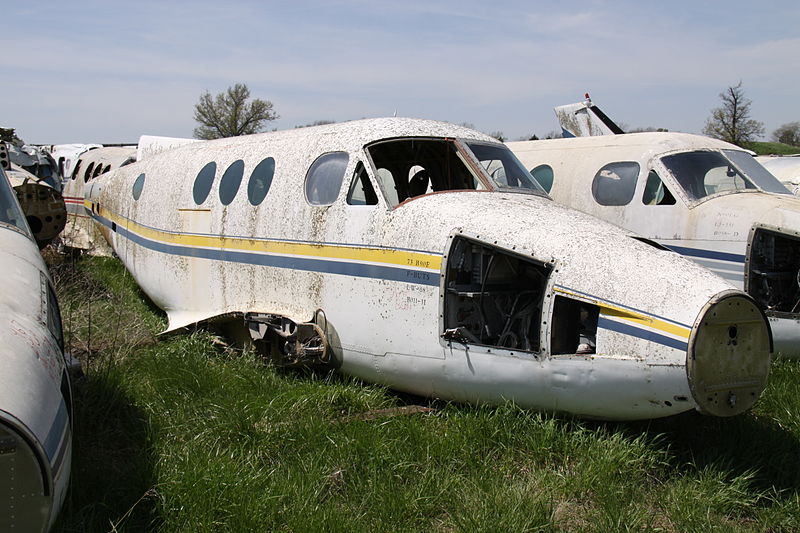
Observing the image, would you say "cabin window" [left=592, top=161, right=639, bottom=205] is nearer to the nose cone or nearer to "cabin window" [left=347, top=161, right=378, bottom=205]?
"cabin window" [left=347, top=161, right=378, bottom=205]

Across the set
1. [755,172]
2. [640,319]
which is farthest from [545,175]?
[640,319]

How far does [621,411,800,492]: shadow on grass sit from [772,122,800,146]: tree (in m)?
72.9

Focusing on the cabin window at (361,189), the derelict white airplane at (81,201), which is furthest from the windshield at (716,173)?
the derelict white airplane at (81,201)

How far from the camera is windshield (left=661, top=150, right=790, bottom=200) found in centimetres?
888

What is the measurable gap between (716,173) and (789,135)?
232ft

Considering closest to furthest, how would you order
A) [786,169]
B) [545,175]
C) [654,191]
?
[654,191]
[545,175]
[786,169]

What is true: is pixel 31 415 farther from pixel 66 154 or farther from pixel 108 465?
pixel 66 154

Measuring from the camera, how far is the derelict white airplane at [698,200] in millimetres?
7828

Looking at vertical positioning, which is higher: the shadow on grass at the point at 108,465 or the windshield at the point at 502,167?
the windshield at the point at 502,167

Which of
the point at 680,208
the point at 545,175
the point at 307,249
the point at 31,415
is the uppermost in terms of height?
the point at 545,175

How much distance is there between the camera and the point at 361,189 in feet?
21.4

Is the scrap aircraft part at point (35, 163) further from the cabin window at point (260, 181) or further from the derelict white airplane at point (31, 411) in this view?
the derelict white airplane at point (31, 411)

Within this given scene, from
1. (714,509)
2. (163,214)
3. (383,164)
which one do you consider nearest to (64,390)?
(714,509)

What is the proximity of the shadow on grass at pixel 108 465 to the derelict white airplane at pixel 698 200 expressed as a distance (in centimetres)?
590
